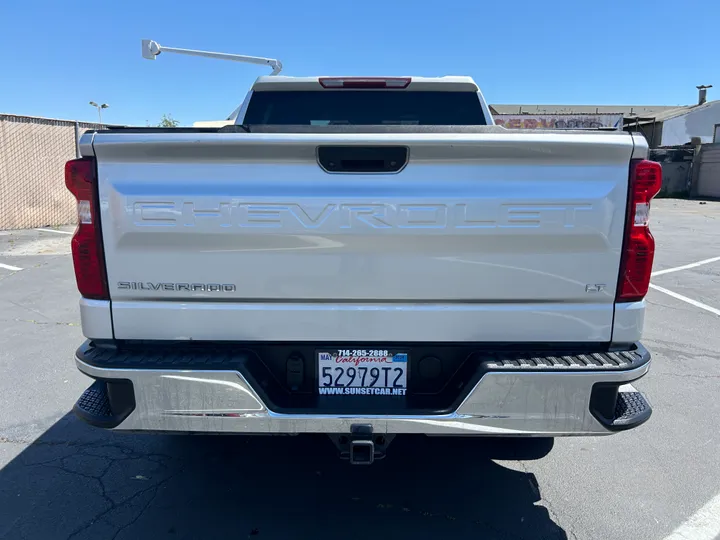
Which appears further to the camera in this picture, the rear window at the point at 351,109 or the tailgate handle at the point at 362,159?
the rear window at the point at 351,109

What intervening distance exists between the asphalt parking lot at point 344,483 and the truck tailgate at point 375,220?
1.18m

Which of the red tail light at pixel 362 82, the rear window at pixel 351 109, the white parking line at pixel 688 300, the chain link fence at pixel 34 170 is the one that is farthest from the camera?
the chain link fence at pixel 34 170

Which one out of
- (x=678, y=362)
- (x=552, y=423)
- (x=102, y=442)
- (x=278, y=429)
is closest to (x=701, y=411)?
(x=678, y=362)

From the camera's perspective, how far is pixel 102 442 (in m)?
3.46

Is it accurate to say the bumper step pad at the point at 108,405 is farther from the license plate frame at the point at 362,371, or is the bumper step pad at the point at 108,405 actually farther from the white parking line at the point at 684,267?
the white parking line at the point at 684,267

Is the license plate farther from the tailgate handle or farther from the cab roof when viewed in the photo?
the cab roof

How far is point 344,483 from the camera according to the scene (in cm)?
305

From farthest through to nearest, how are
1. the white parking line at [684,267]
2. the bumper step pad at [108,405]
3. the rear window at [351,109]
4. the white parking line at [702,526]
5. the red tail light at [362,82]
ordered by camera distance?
the white parking line at [684,267] < the rear window at [351,109] < the red tail light at [362,82] < the white parking line at [702,526] < the bumper step pad at [108,405]

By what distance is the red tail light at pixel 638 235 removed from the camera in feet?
7.25

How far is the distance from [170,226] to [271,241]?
16.8 inches

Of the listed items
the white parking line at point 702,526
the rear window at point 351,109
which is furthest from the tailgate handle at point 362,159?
the white parking line at point 702,526

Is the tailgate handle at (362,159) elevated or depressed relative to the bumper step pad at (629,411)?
elevated

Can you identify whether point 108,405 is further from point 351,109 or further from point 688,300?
point 688,300

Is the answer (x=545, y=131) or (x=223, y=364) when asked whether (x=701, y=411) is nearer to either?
(x=545, y=131)
